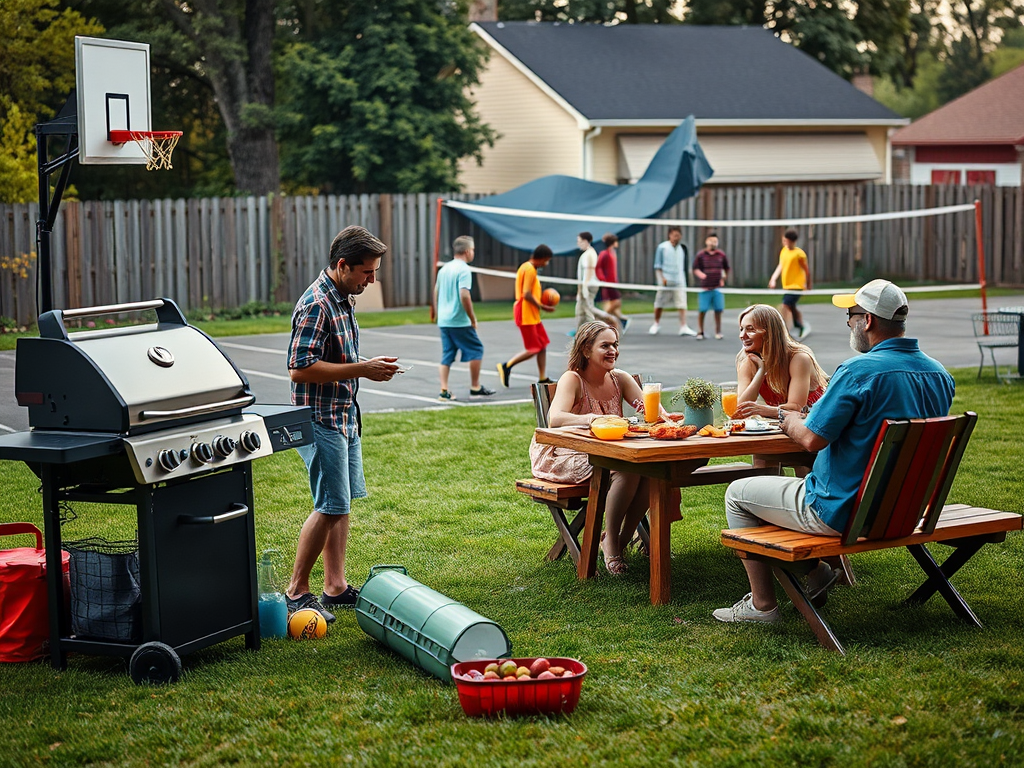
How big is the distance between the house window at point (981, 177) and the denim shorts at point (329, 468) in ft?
112

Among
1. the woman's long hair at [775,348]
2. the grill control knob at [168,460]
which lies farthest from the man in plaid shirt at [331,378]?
the woman's long hair at [775,348]

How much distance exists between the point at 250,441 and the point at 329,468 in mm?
772

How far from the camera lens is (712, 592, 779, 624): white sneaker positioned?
20.6 ft

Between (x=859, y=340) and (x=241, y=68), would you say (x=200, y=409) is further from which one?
(x=241, y=68)

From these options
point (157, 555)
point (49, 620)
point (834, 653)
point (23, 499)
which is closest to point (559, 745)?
point (834, 653)

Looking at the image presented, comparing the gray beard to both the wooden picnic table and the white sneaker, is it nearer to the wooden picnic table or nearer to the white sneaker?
the wooden picnic table

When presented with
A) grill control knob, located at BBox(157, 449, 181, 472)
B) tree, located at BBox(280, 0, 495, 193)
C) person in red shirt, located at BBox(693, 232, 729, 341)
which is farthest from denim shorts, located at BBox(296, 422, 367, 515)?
tree, located at BBox(280, 0, 495, 193)

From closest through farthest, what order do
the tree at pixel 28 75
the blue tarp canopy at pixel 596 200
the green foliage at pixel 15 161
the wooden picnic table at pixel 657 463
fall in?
the wooden picnic table at pixel 657 463, the green foliage at pixel 15 161, the tree at pixel 28 75, the blue tarp canopy at pixel 596 200

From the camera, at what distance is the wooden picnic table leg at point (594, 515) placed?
704 centimetres

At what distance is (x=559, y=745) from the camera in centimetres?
476

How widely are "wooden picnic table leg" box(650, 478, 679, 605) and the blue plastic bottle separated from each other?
6.37 ft

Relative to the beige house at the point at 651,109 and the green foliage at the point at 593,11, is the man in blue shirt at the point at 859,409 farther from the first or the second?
the green foliage at the point at 593,11

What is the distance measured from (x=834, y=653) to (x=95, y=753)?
3.21 m

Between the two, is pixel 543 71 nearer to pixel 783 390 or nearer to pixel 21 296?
pixel 21 296
